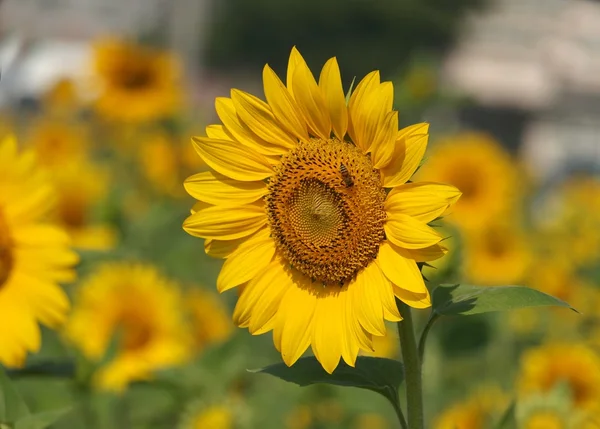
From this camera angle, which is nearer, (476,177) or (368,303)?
(368,303)

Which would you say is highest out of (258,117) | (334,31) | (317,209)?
(334,31)

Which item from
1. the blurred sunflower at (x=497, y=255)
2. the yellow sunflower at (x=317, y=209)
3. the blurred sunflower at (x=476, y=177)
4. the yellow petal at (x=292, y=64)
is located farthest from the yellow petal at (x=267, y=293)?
the blurred sunflower at (x=476, y=177)

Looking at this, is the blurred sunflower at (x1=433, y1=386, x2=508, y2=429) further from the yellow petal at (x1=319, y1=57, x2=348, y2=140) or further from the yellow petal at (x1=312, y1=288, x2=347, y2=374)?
the yellow petal at (x1=319, y1=57, x2=348, y2=140)

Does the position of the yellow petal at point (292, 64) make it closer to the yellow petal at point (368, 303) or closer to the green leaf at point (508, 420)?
the yellow petal at point (368, 303)

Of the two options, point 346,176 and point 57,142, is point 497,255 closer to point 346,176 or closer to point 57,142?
point 57,142

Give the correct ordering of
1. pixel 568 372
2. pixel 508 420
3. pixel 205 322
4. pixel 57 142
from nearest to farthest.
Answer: pixel 508 420
pixel 568 372
pixel 205 322
pixel 57 142

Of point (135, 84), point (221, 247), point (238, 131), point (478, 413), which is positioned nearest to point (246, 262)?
point (221, 247)

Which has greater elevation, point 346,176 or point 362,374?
point 346,176
